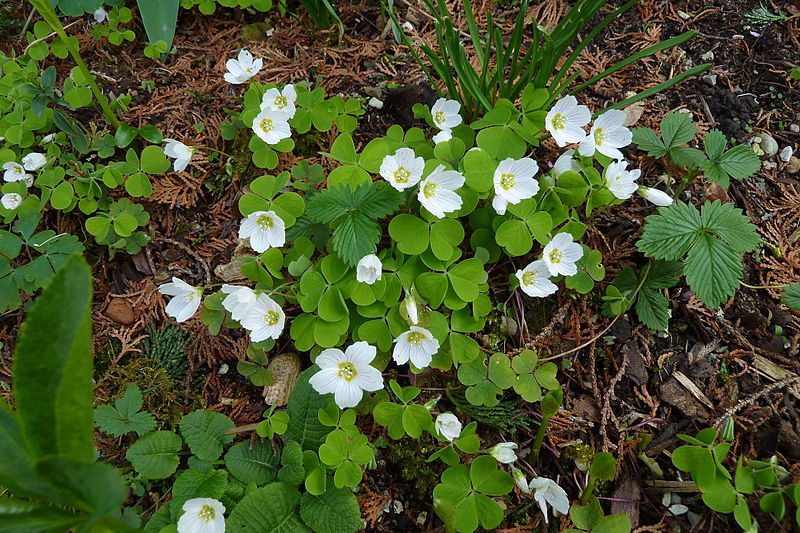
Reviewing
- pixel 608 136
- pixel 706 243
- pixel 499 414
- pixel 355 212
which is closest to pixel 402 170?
pixel 355 212

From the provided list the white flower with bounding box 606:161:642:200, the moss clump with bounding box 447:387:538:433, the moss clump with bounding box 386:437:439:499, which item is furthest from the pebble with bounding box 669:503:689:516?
the white flower with bounding box 606:161:642:200

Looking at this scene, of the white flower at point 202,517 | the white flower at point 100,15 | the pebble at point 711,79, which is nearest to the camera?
the white flower at point 202,517

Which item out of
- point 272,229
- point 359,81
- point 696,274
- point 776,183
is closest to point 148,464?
point 272,229

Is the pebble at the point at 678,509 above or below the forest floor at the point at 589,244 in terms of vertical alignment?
below

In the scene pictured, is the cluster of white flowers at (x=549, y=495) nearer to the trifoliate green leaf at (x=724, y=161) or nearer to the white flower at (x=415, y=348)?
the white flower at (x=415, y=348)

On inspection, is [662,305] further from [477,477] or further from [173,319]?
[173,319]

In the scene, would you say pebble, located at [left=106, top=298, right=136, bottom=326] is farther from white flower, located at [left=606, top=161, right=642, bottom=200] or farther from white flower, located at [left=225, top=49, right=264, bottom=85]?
white flower, located at [left=606, top=161, right=642, bottom=200]

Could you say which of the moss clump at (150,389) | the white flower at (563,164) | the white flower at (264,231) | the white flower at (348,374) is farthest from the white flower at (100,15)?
the white flower at (563,164)
